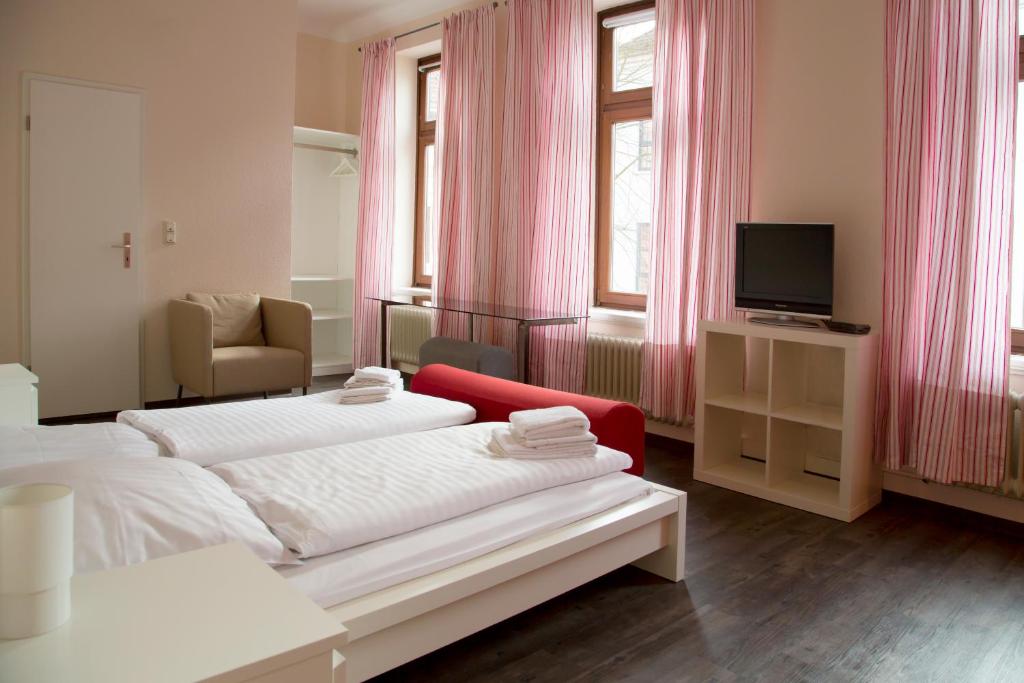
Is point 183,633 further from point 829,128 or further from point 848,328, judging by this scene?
point 829,128

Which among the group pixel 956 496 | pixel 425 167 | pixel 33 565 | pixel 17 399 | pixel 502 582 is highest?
pixel 425 167

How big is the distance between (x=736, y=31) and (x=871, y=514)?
2.39 metres

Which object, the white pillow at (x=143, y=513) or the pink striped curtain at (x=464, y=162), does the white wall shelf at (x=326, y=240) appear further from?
the white pillow at (x=143, y=513)

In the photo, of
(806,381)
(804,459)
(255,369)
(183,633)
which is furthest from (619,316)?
(183,633)

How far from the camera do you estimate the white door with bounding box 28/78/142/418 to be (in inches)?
186

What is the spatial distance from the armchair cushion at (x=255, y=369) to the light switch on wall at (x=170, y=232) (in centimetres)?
75

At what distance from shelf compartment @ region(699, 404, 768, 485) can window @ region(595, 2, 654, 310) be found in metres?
1.08

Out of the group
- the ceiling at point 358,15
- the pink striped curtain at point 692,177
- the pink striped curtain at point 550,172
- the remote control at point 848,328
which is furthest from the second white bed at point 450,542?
the ceiling at point 358,15

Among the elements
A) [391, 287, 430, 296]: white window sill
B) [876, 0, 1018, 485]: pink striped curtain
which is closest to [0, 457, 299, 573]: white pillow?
[876, 0, 1018, 485]: pink striped curtain

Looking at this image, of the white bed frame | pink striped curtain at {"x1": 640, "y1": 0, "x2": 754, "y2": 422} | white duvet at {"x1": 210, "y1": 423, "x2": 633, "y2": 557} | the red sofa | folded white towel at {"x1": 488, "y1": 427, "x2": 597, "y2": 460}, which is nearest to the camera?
the white bed frame

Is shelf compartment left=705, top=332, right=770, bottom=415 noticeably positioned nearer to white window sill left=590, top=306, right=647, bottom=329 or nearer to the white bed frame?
white window sill left=590, top=306, right=647, bottom=329

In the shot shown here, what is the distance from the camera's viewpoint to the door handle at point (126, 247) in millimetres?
5020

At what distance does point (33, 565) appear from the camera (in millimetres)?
1016

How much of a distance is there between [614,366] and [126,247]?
3064 millimetres
